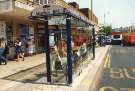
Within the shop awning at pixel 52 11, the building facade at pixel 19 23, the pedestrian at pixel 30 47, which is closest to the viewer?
the shop awning at pixel 52 11

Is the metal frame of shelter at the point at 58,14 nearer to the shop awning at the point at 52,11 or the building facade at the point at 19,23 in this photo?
the shop awning at the point at 52,11

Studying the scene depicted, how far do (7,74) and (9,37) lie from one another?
378 inches

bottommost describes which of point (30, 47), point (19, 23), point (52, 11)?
point (30, 47)

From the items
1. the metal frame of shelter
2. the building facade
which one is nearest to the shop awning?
the metal frame of shelter

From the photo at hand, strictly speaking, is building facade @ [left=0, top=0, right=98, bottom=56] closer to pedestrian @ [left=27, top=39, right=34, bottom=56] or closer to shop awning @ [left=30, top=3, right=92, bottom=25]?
pedestrian @ [left=27, top=39, right=34, bottom=56]

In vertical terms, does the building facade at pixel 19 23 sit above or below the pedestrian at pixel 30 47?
above

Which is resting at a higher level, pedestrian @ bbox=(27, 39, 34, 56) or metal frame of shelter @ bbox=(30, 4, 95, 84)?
metal frame of shelter @ bbox=(30, 4, 95, 84)

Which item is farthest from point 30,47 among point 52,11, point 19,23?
point 52,11

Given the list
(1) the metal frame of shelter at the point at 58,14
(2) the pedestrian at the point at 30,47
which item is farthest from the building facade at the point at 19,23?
(1) the metal frame of shelter at the point at 58,14

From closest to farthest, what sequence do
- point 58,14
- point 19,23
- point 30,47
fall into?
point 58,14 < point 19,23 < point 30,47

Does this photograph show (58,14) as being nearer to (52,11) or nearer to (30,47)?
(52,11)

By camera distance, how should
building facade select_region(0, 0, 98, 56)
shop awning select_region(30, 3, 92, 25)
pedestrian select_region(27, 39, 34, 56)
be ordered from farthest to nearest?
pedestrian select_region(27, 39, 34, 56)
building facade select_region(0, 0, 98, 56)
shop awning select_region(30, 3, 92, 25)

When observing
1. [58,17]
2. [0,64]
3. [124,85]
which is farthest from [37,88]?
[0,64]

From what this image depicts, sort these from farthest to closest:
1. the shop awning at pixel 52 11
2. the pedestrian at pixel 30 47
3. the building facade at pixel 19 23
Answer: the pedestrian at pixel 30 47 < the building facade at pixel 19 23 < the shop awning at pixel 52 11
